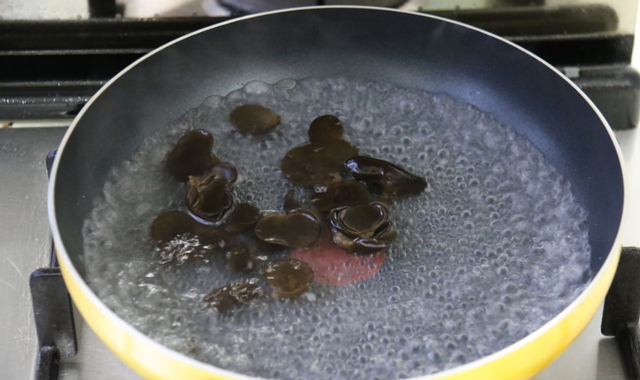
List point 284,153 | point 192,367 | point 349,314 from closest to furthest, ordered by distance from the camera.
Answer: point 192,367, point 349,314, point 284,153

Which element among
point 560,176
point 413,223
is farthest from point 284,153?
point 560,176

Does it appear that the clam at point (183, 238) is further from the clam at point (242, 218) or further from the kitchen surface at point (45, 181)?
the kitchen surface at point (45, 181)

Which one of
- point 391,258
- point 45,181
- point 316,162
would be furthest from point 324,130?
point 45,181

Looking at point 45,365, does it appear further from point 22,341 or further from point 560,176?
point 560,176

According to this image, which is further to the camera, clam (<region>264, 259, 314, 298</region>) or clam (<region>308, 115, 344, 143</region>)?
clam (<region>308, 115, 344, 143</region>)

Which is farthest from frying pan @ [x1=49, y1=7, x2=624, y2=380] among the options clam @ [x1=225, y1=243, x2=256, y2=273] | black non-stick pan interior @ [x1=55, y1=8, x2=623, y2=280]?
clam @ [x1=225, y1=243, x2=256, y2=273]

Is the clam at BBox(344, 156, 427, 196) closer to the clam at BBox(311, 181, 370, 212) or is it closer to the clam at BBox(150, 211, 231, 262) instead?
the clam at BBox(311, 181, 370, 212)
